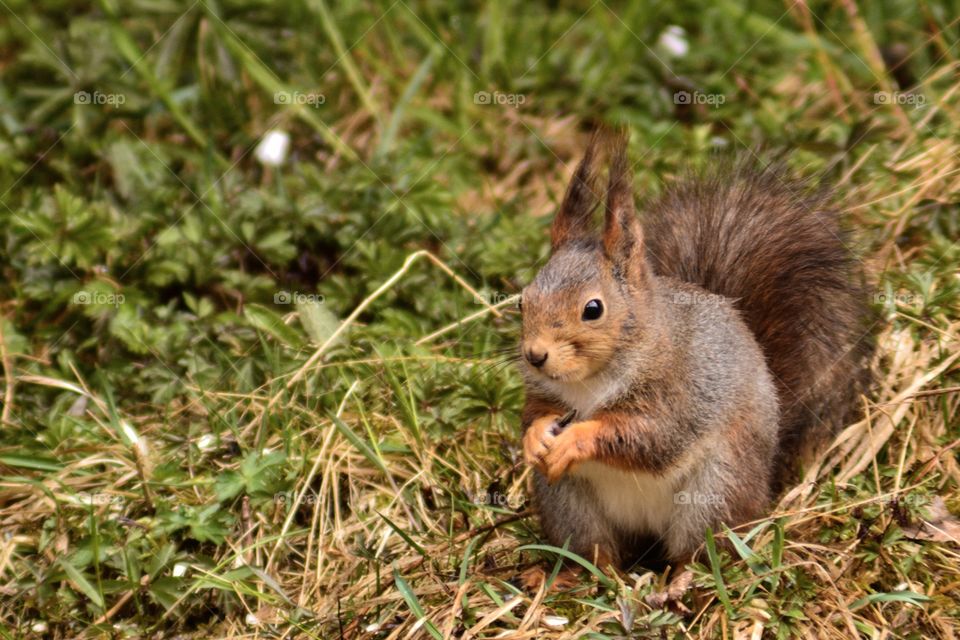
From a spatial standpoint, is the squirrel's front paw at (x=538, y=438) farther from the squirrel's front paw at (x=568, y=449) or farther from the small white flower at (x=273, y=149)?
the small white flower at (x=273, y=149)

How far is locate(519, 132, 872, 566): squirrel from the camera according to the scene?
2.02 meters

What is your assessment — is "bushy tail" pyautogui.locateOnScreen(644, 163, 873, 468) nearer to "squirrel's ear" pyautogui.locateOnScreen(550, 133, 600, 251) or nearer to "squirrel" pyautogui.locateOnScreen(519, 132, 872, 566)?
"squirrel" pyautogui.locateOnScreen(519, 132, 872, 566)

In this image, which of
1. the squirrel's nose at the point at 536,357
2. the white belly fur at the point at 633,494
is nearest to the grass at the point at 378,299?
the white belly fur at the point at 633,494

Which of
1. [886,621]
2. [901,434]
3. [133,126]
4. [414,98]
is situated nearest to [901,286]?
[901,434]

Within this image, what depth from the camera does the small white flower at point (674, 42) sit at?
370 centimetres

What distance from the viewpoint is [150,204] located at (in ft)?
10.4

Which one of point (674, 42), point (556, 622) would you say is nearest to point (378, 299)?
point (556, 622)

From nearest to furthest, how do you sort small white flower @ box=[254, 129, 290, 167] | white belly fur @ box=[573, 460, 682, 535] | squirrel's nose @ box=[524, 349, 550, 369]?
squirrel's nose @ box=[524, 349, 550, 369], white belly fur @ box=[573, 460, 682, 535], small white flower @ box=[254, 129, 290, 167]

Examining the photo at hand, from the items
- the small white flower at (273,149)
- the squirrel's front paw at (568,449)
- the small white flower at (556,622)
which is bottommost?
the small white flower at (556,622)

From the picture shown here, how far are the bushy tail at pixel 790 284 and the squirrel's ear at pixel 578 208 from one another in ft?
1.01

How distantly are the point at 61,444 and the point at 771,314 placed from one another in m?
1.50

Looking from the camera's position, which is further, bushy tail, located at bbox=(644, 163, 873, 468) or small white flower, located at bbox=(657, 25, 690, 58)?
small white flower, located at bbox=(657, 25, 690, 58)

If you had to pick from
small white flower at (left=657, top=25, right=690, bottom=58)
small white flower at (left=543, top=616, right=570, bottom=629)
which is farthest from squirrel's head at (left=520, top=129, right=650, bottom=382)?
small white flower at (left=657, top=25, right=690, bottom=58)

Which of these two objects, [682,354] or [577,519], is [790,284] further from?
[577,519]
